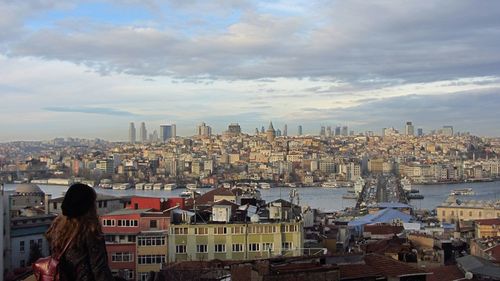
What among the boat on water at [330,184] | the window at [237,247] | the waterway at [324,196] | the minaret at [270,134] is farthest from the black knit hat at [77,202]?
the minaret at [270,134]

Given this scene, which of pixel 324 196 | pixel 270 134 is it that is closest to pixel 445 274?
pixel 324 196

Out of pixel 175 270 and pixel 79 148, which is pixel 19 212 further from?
pixel 79 148

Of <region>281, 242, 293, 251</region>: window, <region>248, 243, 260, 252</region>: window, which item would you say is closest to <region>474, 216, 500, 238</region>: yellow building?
<region>281, 242, 293, 251</region>: window

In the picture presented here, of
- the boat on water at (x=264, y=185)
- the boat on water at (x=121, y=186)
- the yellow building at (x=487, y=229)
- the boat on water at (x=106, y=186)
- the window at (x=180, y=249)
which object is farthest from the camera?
the boat on water at (x=264, y=185)

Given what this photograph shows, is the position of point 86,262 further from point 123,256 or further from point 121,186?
point 121,186

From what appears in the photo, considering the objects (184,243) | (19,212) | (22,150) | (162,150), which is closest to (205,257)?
(184,243)

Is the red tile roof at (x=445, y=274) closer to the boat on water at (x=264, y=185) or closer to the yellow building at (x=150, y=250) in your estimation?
the yellow building at (x=150, y=250)
